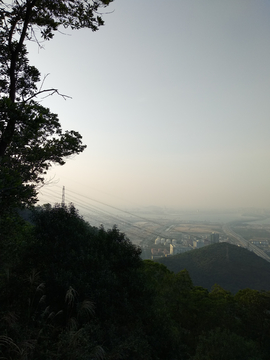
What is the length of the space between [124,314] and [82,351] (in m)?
4.70

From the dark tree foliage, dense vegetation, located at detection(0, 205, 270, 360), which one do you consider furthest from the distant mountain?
the dark tree foliage

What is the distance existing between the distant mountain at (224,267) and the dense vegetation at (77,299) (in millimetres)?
40016

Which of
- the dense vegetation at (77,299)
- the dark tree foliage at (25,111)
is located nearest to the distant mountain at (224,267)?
the dense vegetation at (77,299)

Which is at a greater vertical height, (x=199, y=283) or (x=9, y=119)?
(x=9, y=119)

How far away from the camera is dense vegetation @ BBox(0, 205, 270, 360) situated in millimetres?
5805

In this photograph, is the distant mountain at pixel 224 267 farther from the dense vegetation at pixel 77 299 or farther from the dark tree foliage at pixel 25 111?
the dark tree foliage at pixel 25 111

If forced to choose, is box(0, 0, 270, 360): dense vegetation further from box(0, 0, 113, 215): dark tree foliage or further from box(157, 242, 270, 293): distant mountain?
box(157, 242, 270, 293): distant mountain

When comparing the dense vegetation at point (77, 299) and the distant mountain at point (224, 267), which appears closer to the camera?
the dense vegetation at point (77, 299)

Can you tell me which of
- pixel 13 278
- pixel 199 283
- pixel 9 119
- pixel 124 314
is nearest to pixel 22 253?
pixel 13 278

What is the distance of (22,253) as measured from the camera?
31.1 ft

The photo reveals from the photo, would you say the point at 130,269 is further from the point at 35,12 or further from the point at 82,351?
the point at 35,12

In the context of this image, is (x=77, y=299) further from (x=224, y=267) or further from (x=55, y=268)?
(x=224, y=267)

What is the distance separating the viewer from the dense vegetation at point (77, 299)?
5805 millimetres

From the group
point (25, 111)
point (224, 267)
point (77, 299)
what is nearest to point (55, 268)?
point (77, 299)
